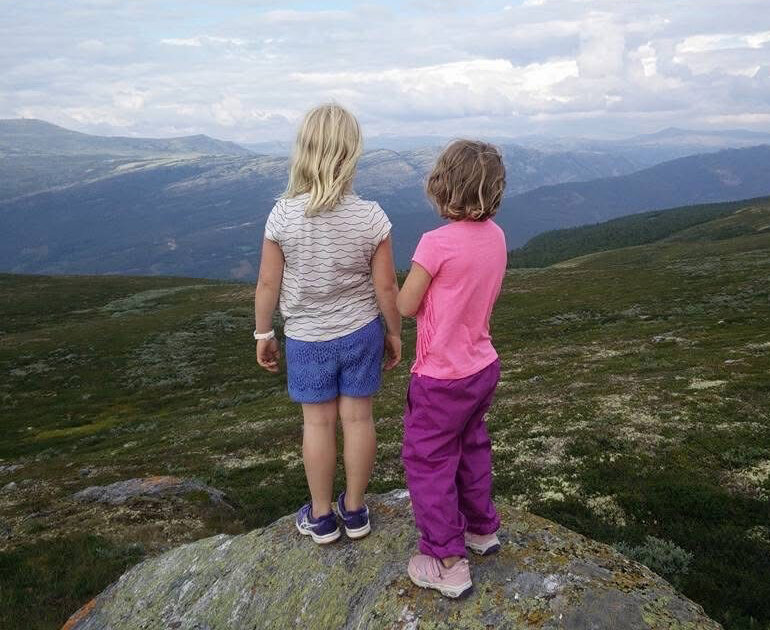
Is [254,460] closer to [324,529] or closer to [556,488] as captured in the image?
[556,488]

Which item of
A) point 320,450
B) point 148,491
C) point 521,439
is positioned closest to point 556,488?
point 521,439

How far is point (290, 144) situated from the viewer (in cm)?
617

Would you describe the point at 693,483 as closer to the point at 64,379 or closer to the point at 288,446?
the point at 288,446

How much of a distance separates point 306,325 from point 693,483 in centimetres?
1139

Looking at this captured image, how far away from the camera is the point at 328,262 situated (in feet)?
21.0

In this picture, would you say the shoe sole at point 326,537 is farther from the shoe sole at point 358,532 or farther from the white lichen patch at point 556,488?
the white lichen patch at point 556,488

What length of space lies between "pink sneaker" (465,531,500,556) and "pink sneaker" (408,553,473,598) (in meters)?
0.45

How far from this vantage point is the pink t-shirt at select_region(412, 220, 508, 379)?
5816 mm

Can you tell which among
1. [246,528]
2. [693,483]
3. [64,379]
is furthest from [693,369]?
[64,379]

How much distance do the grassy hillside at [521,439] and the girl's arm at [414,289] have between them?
22.2ft

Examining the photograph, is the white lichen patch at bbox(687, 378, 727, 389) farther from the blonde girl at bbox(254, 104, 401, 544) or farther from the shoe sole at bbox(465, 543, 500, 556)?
the blonde girl at bbox(254, 104, 401, 544)

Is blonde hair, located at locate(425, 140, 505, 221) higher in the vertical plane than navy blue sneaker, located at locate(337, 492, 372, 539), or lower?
higher

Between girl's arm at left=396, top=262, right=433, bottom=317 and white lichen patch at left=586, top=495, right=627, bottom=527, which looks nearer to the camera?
girl's arm at left=396, top=262, right=433, bottom=317

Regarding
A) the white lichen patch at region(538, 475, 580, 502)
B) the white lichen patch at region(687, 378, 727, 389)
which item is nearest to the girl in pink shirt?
the white lichen patch at region(538, 475, 580, 502)
